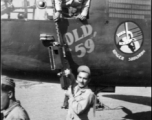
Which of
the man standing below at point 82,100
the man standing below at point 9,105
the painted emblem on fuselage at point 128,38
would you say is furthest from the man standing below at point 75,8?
the man standing below at point 9,105

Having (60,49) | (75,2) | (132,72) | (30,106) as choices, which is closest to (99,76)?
(132,72)

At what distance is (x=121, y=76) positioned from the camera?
5.95 metres

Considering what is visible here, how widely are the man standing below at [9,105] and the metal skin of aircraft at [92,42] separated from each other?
2.16 metres

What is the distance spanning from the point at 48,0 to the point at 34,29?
66 centimetres

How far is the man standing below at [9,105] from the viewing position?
304 cm

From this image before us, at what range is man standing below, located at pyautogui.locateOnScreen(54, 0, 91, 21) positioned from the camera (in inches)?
210

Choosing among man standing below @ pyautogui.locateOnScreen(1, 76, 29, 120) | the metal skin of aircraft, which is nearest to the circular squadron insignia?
the metal skin of aircraft

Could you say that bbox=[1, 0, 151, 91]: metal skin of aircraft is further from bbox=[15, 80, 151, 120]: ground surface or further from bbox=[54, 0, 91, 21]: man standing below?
bbox=[15, 80, 151, 120]: ground surface

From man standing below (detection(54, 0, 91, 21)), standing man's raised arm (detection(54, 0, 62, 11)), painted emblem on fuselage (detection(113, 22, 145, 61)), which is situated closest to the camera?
standing man's raised arm (detection(54, 0, 62, 11))

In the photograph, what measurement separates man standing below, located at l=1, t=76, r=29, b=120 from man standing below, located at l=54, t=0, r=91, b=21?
2.36 m

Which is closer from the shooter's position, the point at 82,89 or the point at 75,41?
the point at 82,89

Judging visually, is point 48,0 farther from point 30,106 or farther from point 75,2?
point 30,106

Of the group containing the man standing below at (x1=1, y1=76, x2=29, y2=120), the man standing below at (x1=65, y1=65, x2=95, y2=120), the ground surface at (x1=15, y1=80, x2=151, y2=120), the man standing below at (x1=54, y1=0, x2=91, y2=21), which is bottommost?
the ground surface at (x1=15, y1=80, x2=151, y2=120)

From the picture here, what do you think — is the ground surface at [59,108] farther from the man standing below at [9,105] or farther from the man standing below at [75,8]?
the man standing below at [9,105]
